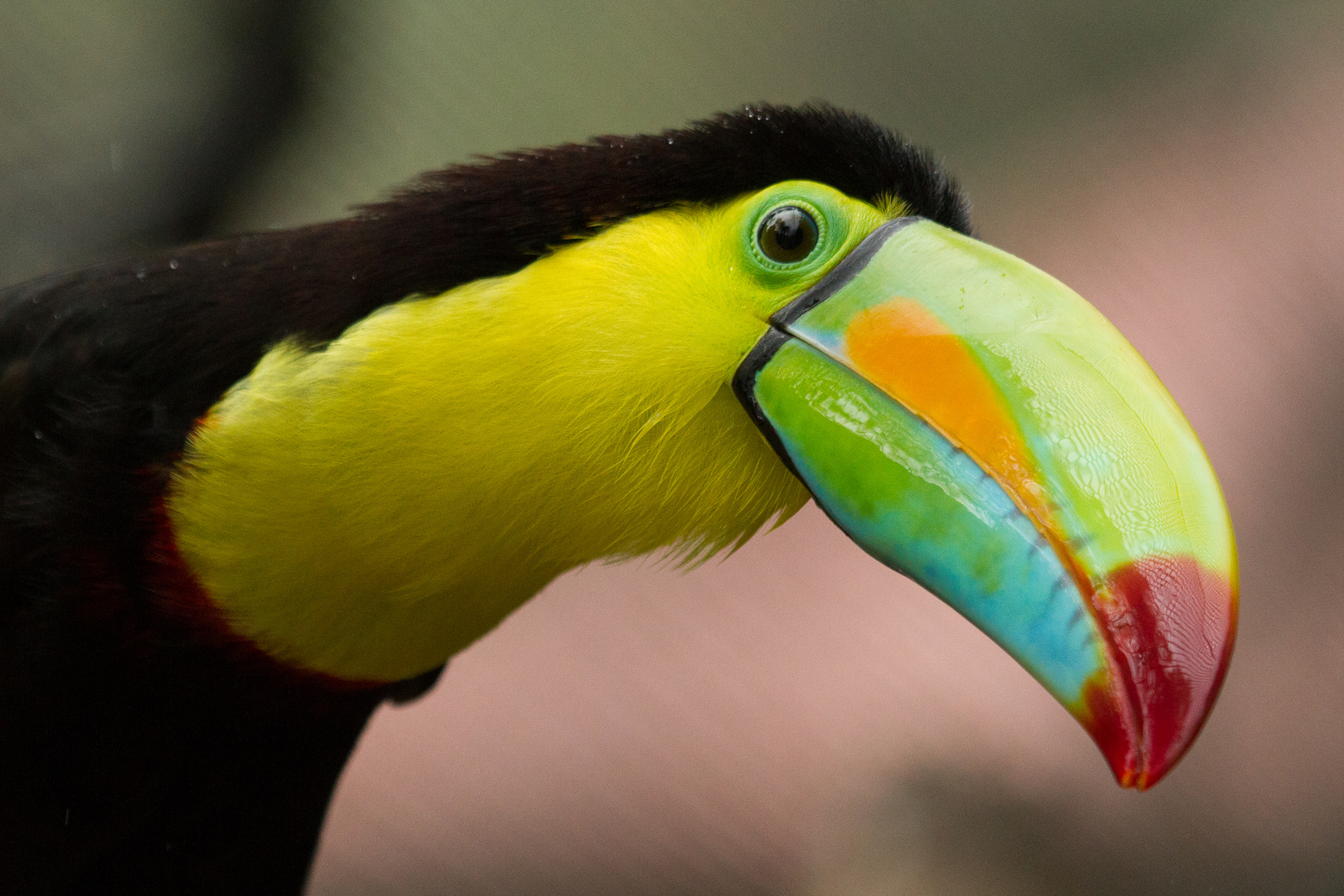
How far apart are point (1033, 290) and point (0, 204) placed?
2.18 metres

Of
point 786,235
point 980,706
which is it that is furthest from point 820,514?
point 786,235

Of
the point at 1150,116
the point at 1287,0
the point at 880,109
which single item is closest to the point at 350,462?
the point at 880,109

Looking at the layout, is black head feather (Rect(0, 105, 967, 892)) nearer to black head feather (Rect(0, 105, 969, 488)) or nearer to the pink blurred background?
black head feather (Rect(0, 105, 969, 488))

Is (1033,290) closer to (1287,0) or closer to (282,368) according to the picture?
(282,368)

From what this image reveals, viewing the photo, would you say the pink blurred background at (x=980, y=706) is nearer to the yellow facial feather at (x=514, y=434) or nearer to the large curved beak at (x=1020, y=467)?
the yellow facial feather at (x=514, y=434)

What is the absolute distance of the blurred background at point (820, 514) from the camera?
198 cm

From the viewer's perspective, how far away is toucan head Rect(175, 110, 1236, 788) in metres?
0.81

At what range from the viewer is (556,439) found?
3.22ft

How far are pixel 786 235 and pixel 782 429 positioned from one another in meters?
0.16

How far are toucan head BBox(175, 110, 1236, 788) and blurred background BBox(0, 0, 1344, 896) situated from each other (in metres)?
1.09

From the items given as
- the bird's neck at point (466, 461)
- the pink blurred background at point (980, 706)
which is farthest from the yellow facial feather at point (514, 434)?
the pink blurred background at point (980, 706)

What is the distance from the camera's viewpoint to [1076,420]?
0.84m

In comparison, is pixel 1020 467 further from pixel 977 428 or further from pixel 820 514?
pixel 820 514

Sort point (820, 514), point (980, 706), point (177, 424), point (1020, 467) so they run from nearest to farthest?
1. point (1020, 467)
2. point (177, 424)
3. point (980, 706)
4. point (820, 514)
